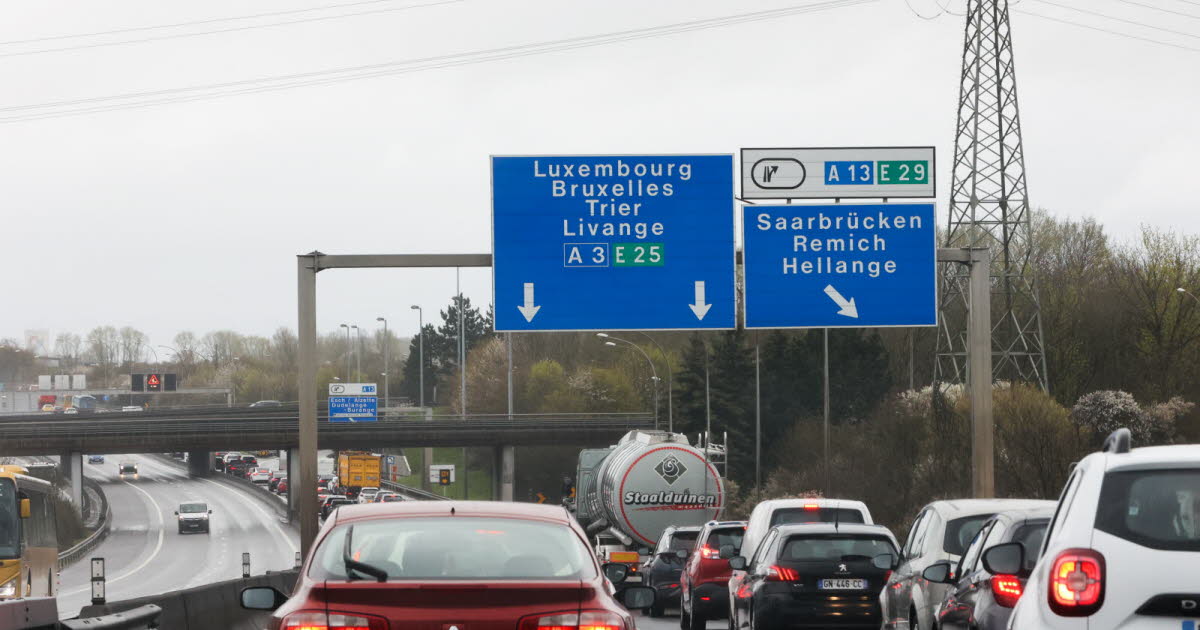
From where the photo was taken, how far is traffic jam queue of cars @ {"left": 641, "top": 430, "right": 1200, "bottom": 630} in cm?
611

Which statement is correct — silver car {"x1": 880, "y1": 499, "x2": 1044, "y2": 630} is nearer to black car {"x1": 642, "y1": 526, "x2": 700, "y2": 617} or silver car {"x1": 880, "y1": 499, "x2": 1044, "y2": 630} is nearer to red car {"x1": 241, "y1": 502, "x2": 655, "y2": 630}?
red car {"x1": 241, "y1": 502, "x2": 655, "y2": 630}

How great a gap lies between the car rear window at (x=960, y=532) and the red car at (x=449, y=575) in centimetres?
618

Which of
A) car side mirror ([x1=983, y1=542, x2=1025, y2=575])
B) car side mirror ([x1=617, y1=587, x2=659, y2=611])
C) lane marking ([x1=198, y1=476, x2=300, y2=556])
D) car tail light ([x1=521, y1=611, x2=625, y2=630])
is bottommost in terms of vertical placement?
lane marking ([x1=198, y1=476, x2=300, y2=556])

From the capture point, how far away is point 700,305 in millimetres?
25438

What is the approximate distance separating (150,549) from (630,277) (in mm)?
58241

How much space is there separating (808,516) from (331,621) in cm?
1543

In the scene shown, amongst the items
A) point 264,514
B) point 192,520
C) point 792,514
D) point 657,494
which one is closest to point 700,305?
point 792,514

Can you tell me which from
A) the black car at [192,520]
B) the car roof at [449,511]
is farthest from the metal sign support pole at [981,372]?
the black car at [192,520]

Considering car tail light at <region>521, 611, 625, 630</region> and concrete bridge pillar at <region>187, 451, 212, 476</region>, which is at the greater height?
car tail light at <region>521, 611, 625, 630</region>

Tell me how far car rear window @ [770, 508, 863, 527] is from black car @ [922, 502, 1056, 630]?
8.92 meters

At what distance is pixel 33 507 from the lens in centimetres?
2072

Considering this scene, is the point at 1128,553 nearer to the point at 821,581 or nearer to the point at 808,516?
the point at 821,581

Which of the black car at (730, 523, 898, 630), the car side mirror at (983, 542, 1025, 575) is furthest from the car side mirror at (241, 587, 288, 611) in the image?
the black car at (730, 523, 898, 630)

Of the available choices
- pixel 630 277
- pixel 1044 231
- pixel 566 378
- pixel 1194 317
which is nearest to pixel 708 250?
pixel 630 277
